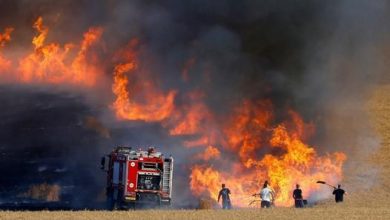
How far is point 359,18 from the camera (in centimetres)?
4816

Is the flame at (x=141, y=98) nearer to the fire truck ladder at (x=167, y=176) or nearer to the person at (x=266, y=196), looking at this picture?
the fire truck ladder at (x=167, y=176)

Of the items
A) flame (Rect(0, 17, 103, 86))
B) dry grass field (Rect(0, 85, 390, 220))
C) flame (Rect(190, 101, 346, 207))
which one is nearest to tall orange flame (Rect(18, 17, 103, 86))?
flame (Rect(0, 17, 103, 86))

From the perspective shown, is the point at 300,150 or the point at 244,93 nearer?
the point at 300,150

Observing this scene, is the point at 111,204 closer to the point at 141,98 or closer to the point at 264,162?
the point at 264,162

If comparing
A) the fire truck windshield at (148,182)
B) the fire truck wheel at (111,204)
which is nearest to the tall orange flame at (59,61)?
the fire truck wheel at (111,204)

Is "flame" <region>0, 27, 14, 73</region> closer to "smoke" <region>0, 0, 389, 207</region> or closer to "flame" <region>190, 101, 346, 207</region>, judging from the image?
"smoke" <region>0, 0, 389, 207</region>

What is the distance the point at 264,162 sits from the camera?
41.5m

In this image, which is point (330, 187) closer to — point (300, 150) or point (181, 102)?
point (300, 150)

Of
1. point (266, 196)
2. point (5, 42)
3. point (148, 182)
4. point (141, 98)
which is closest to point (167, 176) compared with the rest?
point (148, 182)

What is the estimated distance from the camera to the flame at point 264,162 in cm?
4069

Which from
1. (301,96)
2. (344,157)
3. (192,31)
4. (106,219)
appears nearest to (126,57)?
(192,31)

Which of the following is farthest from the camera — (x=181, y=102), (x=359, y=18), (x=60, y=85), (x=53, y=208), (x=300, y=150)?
(x=60, y=85)

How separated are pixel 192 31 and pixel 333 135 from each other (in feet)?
35.2

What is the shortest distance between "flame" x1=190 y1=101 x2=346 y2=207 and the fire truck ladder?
3713 mm
